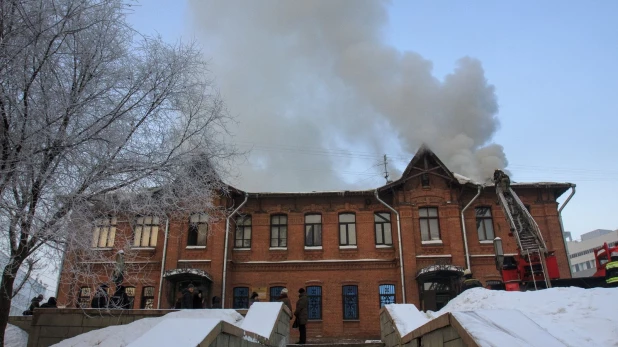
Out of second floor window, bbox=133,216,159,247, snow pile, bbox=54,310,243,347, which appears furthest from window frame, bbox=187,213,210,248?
snow pile, bbox=54,310,243,347

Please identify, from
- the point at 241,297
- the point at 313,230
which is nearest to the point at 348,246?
the point at 313,230

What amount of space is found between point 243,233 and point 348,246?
5408 millimetres

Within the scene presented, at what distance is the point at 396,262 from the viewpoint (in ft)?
73.9

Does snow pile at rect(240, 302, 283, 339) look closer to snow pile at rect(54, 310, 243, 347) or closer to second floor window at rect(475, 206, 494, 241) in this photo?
snow pile at rect(54, 310, 243, 347)

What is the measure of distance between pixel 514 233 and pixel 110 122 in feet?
44.6

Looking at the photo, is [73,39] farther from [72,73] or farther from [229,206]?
[229,206]

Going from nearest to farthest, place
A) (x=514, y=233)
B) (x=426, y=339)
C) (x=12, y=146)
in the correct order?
(x=426, y=339) → (x=12, y=146) → (x=514, y=233)

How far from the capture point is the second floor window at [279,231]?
77.8ft

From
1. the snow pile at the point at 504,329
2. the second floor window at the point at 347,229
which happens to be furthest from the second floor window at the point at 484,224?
the snow pile at the point at 504,329

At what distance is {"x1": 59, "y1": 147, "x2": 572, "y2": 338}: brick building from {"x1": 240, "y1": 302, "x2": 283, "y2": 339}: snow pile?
12.2m

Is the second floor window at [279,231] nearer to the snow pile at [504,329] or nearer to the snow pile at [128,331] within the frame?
the snow pile at [128,331]

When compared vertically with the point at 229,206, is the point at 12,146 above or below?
below

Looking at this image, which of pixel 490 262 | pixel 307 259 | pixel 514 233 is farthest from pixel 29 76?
pixel 490 262

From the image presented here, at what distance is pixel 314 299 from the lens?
73.4 feet
